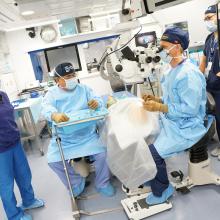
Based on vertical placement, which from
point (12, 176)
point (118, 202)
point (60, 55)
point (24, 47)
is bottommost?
point (118, 202)

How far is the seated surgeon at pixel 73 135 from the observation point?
230 cm

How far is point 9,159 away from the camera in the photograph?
7.06 ft

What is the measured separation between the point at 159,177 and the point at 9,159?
127 cm

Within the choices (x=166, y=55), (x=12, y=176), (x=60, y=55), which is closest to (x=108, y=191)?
(x=12, y=176)

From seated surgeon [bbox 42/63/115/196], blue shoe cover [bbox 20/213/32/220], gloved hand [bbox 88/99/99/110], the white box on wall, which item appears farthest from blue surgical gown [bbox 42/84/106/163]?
the white box on wall

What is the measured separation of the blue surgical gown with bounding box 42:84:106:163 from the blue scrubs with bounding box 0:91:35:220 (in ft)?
0.92

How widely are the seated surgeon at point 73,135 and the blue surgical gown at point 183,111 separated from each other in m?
0.62

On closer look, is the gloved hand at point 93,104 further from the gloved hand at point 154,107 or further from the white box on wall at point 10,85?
the white box on wall at point 10,85

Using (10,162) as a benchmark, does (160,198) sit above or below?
below

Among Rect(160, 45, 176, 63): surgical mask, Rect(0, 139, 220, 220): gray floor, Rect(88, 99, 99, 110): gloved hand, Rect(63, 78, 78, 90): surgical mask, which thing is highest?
Rect(160, 45, 176, 63): surgical mask

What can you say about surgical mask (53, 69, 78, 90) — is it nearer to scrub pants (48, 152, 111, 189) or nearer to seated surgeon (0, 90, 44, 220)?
seated surgeon (0, 90, 44, 220)

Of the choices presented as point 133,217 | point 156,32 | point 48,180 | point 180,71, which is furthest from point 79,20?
point 133,217

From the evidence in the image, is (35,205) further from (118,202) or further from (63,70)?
(63,70)

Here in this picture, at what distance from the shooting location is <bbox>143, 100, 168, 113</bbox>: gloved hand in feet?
6.45
